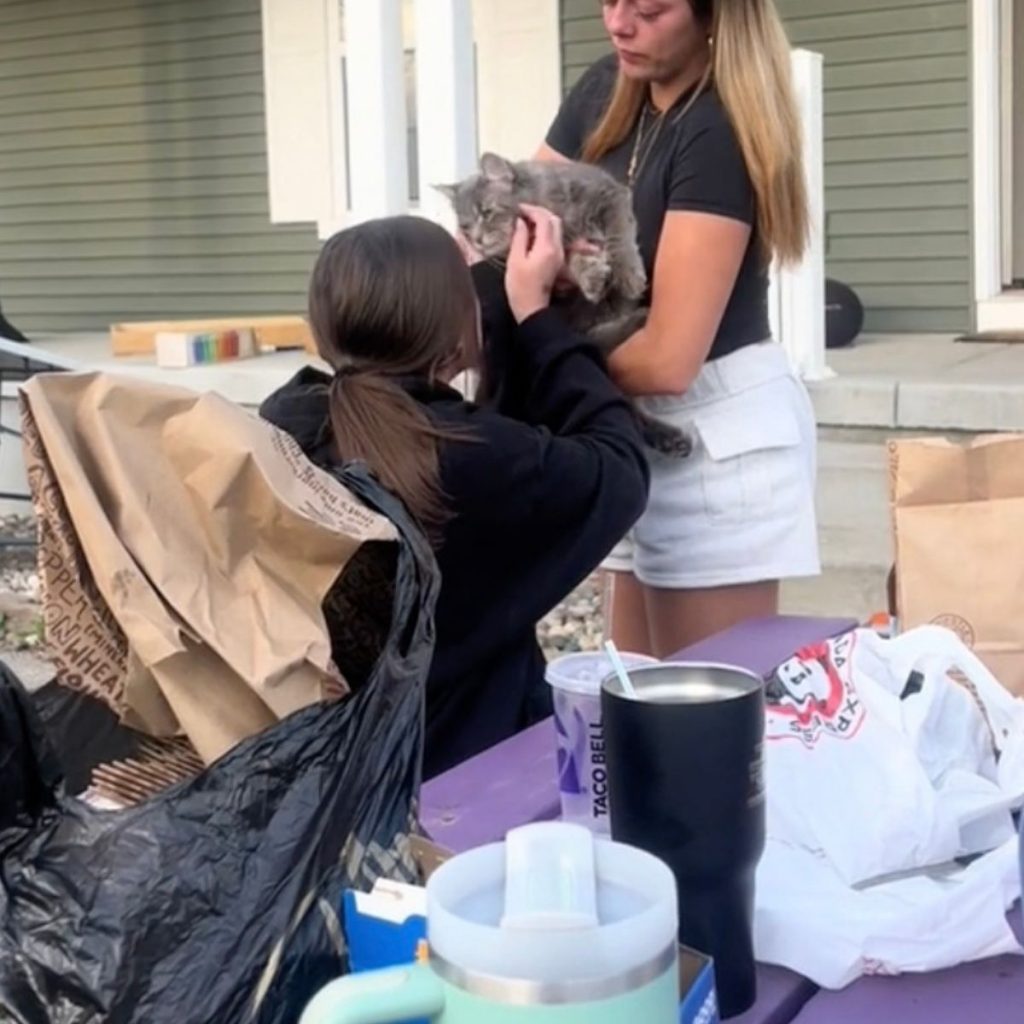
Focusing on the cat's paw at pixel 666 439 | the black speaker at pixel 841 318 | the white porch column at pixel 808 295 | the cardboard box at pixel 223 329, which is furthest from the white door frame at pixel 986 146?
the cat's paw at pixel 666 439

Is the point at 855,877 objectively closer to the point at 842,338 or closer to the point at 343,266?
the point at 343,266

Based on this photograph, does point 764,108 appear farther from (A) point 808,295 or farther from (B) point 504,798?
(A) point 808,295

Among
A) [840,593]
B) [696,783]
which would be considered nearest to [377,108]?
[840,593]

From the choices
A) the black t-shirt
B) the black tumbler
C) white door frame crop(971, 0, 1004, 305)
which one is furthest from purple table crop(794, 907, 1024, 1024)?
white door frame crop(971, 0, 1004, 305)

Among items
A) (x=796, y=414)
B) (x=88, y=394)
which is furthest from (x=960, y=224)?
(x=88, y=394)

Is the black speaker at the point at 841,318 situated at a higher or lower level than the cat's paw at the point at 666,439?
higher

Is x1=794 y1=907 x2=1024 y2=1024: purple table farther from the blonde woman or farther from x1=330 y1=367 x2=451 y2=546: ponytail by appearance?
the blonde woman

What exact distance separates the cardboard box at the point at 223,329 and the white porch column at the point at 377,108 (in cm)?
321

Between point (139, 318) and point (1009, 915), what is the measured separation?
30.1ft

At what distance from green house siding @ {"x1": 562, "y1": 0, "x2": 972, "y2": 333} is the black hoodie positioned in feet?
18.2

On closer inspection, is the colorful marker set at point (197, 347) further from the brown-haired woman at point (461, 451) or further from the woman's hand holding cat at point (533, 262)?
the brown-haired woman at point (461, 451)

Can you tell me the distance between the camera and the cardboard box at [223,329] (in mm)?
8156

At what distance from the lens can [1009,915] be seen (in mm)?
1293

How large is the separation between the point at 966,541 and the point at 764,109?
69 centimetres
